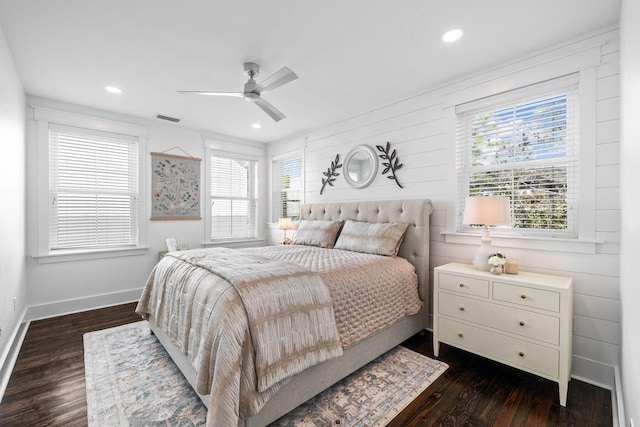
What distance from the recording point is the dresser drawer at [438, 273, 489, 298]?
7.35 ft

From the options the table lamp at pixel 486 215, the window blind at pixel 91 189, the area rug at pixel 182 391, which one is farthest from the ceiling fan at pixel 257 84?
the area rug at pixel 182 391

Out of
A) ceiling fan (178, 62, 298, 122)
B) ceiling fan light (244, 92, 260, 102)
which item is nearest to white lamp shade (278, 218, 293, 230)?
ceiling fan (178, 62, 298, 122)

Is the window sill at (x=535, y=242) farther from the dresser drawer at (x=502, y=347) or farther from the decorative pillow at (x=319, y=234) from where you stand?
the decorative pillow at (x=319, y=234)

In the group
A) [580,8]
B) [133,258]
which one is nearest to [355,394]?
[580,8]

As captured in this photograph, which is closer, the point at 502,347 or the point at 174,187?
the point at 502,347

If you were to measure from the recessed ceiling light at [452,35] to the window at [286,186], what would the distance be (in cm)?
296

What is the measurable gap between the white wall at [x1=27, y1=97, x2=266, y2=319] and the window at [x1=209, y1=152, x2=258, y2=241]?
26cm

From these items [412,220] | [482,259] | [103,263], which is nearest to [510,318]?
[482,259]

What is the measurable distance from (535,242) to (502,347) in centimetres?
91

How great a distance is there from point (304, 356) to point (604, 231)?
2.30 metres

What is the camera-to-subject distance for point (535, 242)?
2.39m

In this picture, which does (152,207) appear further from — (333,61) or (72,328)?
(333,61)

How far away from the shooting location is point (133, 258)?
4.06 metres

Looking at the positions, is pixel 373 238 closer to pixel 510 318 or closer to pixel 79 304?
pixel 510 318
